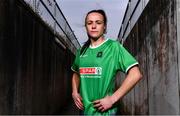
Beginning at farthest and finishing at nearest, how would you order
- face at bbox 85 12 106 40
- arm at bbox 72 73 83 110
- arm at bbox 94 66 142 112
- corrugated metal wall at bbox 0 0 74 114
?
corrugated metal wall at bbox 0 0 74 114 < arm at bbox 72 73 83 110 < face at bbox 85 12 106 40 < arm at bbox 94 66 142 112

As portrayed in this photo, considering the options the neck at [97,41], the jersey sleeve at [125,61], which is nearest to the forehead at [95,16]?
the neck at [97,41]

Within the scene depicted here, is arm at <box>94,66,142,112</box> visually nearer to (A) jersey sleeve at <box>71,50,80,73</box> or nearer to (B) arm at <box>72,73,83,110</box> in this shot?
(B) arm at <box>72,73,83,110</box>

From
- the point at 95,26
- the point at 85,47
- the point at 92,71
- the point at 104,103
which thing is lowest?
the point at 104,103

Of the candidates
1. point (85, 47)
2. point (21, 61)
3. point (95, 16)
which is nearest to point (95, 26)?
point (95, 16)

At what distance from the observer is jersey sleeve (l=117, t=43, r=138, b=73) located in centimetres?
325

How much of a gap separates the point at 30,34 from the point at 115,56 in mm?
6470

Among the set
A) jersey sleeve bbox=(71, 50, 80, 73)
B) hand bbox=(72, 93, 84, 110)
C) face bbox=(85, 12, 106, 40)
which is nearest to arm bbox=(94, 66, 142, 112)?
hand bbox=(72, 93, 84, 110)

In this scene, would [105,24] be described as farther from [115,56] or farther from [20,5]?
[20,5]

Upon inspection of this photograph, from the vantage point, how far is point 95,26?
3.40m

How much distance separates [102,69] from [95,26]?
13.5 inches

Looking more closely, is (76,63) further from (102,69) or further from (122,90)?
(122,90)

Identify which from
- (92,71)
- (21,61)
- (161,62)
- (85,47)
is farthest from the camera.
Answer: (21,61)

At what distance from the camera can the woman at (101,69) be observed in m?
3.22

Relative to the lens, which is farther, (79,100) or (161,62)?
(161,62)
